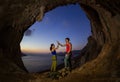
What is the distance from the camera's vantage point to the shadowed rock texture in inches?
651

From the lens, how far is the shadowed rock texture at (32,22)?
16531 millimetres

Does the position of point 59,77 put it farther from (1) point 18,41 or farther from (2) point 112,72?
(1) point 18,41

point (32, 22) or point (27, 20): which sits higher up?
point (27, 20)

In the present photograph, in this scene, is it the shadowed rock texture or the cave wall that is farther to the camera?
the cave wall

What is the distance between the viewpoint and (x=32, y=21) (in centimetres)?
1984

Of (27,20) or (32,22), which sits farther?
(32,22)

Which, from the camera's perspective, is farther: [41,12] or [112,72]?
[41,12]

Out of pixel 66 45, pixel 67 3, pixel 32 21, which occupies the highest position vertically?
pixel 67 3

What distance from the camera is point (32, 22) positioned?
1989 centimetres

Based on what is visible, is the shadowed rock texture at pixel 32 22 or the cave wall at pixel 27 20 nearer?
the shadowed rock texture at pixel 32 22

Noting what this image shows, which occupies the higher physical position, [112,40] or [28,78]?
[112,40]

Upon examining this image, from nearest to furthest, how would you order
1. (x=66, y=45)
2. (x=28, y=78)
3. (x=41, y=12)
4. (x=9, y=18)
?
(x=28, y=78) → (x=66, y=45) → (x=9, y=18) → (x=41, y=12)

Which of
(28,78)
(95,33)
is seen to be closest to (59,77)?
(28,78)

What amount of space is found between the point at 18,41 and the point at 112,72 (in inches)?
319
